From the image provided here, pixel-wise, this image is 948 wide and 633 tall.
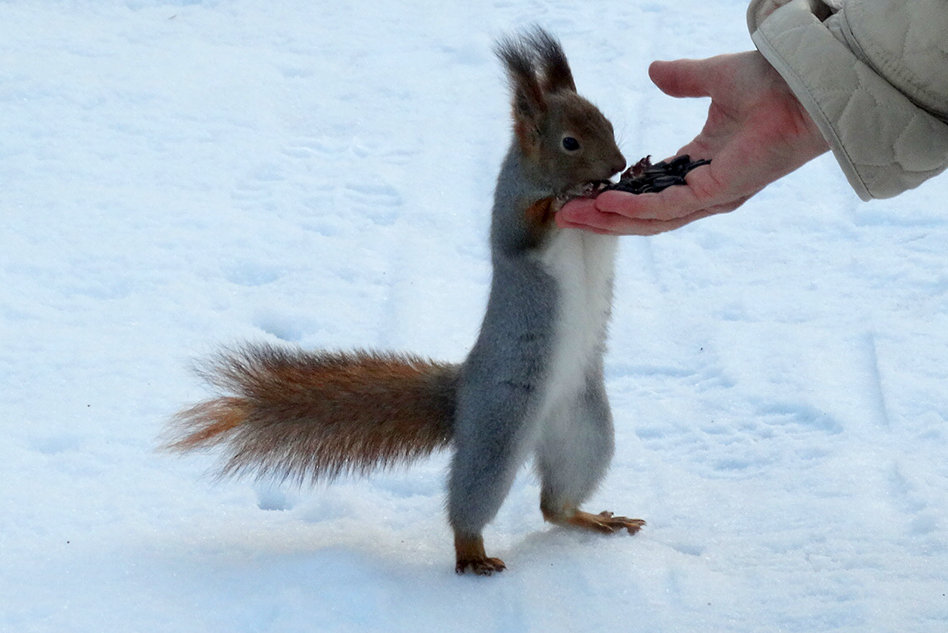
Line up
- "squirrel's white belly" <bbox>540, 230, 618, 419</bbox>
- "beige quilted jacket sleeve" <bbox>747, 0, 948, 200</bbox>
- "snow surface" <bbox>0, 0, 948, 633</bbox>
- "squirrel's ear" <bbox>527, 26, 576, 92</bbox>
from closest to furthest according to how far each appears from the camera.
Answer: "beige quilted jacket sleeve" <bbox>747, 0, 948, 200</bbox>
"snow surface" <bbox>0, 0, 948, 633</bbox>
"squirrel's white belly" <bbox>540, 230, 618, 419</bbox>
"squirrel's ear" <bbox>527, 26, 576, 92</bbox>

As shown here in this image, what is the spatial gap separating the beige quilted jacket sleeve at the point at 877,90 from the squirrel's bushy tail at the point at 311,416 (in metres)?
0.96

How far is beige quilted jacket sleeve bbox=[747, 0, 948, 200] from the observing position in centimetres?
194

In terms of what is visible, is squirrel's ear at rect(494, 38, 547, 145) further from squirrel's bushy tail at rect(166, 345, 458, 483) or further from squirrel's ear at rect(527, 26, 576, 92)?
squirrel's bushy tail at rect(166, 345, 458, 483)

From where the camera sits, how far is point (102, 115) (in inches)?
168

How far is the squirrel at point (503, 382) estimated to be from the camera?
2281 mm

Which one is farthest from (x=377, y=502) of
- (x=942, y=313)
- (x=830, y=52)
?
(x=942, y=313)

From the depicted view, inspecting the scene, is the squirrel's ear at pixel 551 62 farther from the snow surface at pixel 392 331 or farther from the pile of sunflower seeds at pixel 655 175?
the snow surface at pixel 392 331

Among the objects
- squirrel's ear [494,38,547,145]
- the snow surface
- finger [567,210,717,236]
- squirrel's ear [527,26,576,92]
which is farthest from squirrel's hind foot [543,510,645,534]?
squirrel's ear [527,26,576,92]

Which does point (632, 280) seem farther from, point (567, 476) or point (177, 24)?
point (177, 24)

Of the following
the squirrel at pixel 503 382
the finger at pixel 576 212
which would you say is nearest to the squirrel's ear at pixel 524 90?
the squirrel at pixel 503 382

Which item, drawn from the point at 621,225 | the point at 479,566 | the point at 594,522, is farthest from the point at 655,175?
the point at 479,566

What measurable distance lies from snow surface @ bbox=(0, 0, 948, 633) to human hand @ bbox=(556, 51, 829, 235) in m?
0.74

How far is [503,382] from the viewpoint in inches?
89.4

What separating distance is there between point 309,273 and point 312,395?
1178 millimetres
